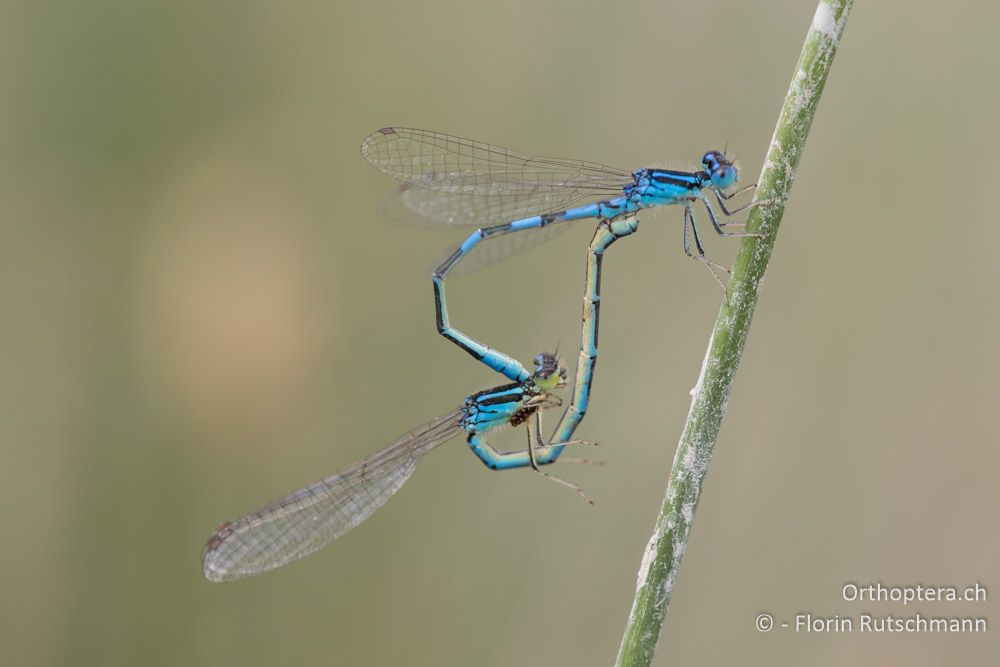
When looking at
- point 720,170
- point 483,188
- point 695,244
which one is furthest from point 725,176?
point 483,188

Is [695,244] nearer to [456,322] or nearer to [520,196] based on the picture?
[520,196]

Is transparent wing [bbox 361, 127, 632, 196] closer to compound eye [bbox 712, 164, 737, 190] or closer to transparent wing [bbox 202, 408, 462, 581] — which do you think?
compound eye [bbox 712, 164, 737, 190]

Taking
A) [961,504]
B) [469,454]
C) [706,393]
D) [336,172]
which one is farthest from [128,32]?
[961,504]

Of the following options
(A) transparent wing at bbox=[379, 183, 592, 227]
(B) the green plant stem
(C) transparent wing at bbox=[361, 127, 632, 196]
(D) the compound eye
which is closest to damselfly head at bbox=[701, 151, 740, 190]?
(D) the compound eye

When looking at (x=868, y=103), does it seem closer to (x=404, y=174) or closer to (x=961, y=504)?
(x=961, y=504)

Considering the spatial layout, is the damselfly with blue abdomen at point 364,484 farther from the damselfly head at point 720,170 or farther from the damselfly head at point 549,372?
the damselfly head at point 720,170

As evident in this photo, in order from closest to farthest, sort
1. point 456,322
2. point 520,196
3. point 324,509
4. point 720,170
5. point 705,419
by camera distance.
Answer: point 705,419 → point 720,170 → point 324,509 → point 520,196 → point 456,322
